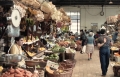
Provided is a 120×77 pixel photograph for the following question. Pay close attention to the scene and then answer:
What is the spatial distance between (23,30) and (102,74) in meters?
3.15

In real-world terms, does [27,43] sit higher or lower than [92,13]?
lower

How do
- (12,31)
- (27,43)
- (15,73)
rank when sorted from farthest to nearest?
1. (27,43)
2. (12,31)
3. (15,73)

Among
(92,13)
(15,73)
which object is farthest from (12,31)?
(92,13)

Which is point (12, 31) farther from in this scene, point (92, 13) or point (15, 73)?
point (92, 13)

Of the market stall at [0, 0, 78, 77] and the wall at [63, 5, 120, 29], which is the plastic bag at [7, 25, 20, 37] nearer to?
the market stall at [0, 0, 78, 77]

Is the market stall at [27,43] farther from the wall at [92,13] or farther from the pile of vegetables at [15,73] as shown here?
the wall at [92,13]

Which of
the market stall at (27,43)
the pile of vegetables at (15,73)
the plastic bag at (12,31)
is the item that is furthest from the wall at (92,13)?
the pile of vegetables at (15,73)

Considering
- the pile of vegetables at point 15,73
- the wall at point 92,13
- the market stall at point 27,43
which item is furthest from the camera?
the wall at point 92,13

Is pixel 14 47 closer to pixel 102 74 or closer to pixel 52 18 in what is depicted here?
pixel 102 74

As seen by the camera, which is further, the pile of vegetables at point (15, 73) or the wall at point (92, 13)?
the wall at point (92, 13)

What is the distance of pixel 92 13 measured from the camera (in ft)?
79.5

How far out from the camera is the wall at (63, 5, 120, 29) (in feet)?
78.9

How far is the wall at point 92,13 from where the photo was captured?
2406 centimetres

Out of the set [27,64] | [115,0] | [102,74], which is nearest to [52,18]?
[102,74]
